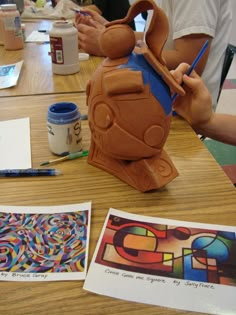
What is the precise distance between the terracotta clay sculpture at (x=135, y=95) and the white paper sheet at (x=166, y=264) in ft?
0.37

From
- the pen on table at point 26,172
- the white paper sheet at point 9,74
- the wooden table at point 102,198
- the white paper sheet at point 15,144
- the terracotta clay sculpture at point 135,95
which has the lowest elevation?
the white paper sheet at point 9,74

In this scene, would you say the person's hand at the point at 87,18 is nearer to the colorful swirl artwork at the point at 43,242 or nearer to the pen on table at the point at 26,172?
the pen on table at the point at 26,172

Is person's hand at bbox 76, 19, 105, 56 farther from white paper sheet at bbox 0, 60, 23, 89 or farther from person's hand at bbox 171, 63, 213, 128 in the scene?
person's hand at bbox 171, 63, 213, 128

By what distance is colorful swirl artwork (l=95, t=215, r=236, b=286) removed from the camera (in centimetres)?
53

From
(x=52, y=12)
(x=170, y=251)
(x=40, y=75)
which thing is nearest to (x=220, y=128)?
(x=170, y=251)

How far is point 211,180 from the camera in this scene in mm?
732

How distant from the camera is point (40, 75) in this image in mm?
1309

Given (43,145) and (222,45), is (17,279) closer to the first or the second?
(43,145)

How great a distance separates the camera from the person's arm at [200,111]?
83 cm

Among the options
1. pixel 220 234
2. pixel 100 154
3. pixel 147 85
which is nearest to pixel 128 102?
pixel 147 85

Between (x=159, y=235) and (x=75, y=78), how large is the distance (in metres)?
0.83

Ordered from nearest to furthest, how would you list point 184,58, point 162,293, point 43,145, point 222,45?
point 162,293 → point 43,145 → point 184,58 → point 222,45

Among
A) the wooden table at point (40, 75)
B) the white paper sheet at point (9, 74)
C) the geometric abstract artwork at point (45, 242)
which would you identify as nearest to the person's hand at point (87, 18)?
the wooden table at point (40, 75)

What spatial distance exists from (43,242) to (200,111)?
521mm
